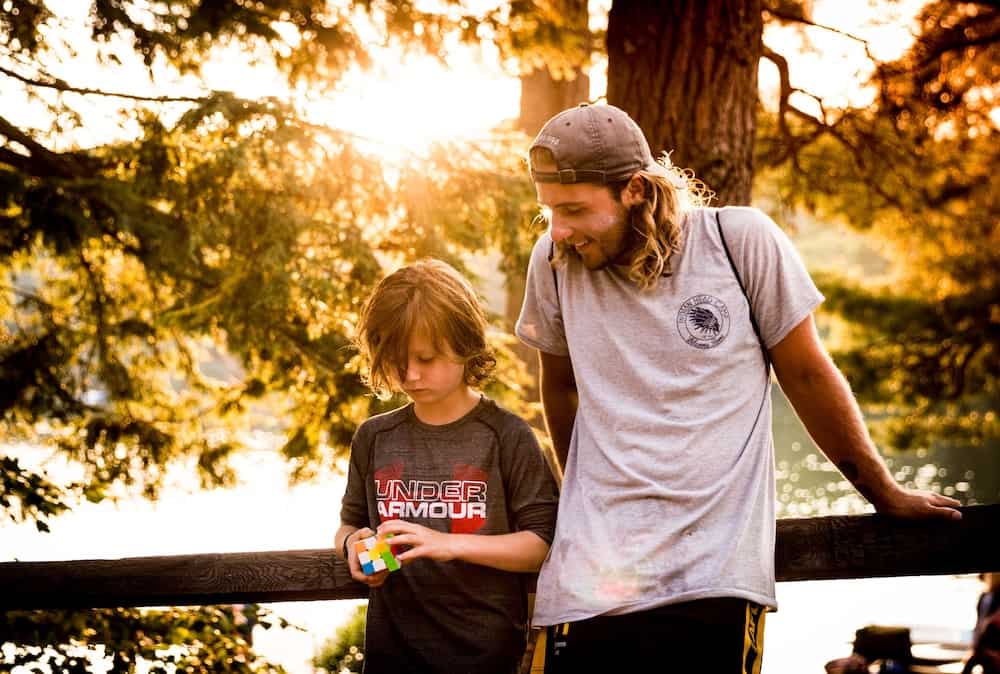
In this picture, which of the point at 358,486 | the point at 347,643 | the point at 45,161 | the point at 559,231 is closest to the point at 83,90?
the point at 45,161

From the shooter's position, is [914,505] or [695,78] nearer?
[914,505]

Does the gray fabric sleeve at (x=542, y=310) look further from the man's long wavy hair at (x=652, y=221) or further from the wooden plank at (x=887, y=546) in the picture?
the wooden plank at (x=887, y=546)

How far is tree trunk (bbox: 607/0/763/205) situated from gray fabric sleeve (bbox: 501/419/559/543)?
9.91 feet

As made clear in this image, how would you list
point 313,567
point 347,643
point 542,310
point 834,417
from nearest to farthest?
point 834,417 < point 542,310 < point 313,567 < point 347,643

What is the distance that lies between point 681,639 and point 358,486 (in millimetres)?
872

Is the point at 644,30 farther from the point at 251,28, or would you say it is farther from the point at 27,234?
the point at 27,234

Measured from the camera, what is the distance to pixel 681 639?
87.8 inches

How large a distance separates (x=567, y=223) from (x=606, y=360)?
30 cm

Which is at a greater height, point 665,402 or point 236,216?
point 236,216

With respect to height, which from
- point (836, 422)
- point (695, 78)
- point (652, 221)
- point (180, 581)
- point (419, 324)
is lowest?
point (180, 581)

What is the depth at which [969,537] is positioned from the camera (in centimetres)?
280

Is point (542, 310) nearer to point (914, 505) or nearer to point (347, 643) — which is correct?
point (914, 505)

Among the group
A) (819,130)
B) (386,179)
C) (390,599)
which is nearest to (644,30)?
(386,179)

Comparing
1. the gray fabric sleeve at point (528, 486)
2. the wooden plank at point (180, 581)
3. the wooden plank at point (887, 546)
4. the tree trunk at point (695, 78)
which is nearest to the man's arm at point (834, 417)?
the wooden plank at point (887, 546)
